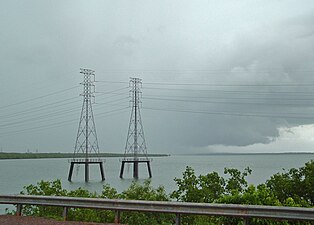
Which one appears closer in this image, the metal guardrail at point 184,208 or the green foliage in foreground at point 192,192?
the metal guardrail at point 184,208

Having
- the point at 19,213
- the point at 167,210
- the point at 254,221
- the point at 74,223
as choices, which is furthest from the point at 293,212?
the point at 19,213

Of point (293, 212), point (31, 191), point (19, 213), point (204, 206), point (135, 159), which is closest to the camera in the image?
point (293, 212)

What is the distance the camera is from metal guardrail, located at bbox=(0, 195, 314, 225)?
8180mm

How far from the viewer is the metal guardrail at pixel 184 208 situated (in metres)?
8.18

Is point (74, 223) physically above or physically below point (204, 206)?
below

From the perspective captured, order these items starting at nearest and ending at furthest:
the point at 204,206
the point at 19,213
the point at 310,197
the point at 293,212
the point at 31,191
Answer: the point at 293,212
the point at 204,206
the point at 19,213
the point at 310,197
the point at 31,191

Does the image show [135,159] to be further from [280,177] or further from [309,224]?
[309,224]

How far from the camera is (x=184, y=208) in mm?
9133

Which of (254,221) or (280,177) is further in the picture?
(280,177)

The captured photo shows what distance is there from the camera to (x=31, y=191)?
15.9 meters

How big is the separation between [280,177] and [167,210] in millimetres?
7311

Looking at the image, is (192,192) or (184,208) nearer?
(184,208)

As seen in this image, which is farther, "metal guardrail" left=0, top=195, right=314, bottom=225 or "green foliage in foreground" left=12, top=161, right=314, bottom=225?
"green foliage in foreground" left=12, top=161, right=314, bottom=225

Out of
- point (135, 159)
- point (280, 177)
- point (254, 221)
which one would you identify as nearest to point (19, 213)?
point (254, 221)
